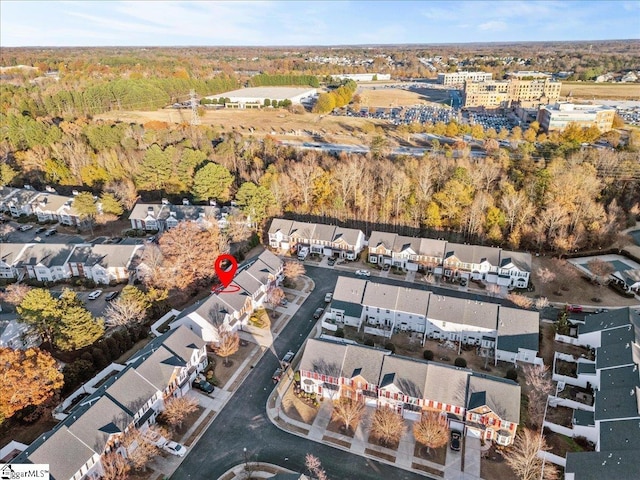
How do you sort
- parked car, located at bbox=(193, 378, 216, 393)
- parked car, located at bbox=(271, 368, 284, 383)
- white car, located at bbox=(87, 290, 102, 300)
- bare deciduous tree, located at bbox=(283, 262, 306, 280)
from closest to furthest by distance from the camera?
parked car, located at bbox=(193, 378, 216, 393) < parked car, located at bbox=(271, 368, 284, 383) < white car, located at bbox=(87, 290, 102, 300) < bare deciduous tree, located at bbox=(283, 262, 306, 280)

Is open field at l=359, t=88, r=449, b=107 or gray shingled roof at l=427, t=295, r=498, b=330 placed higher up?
open field at l=359, t=88, r=449, b=107

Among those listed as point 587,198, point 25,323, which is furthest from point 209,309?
point 587,198

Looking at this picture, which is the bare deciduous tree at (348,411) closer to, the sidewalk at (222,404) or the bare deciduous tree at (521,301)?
the sidewalk at (222,404)

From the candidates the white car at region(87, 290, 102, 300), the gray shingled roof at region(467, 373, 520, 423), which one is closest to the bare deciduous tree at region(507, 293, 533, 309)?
the gray shingled roof at region(467, 373, 520, 423)

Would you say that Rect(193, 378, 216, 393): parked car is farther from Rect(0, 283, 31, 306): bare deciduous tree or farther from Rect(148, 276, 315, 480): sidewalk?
Rect(0, 283, 31, 306): bare deciduous tree

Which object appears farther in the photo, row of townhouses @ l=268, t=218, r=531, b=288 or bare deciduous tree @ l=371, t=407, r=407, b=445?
row of townhouses @ l=268, t=218, r=531, b=288

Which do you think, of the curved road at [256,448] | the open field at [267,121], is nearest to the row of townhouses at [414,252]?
the curved road at [256,448]
